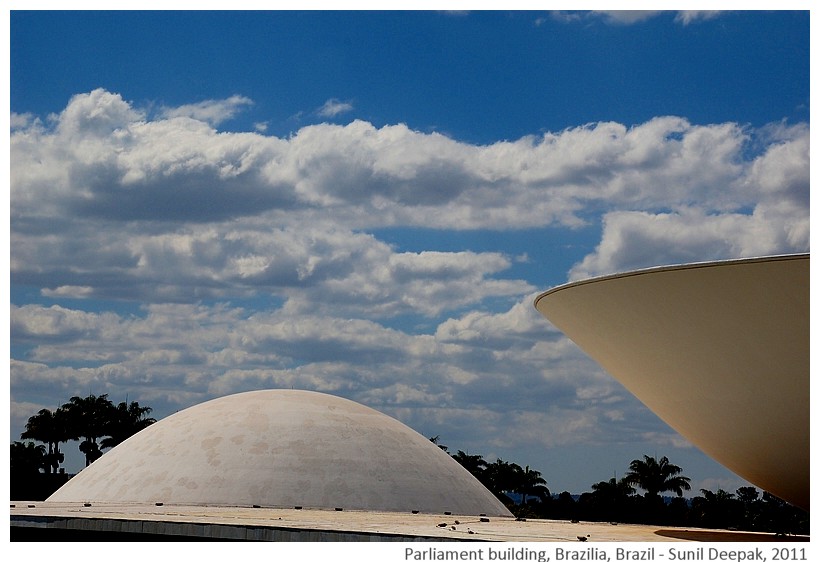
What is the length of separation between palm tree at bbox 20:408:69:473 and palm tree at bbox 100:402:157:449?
8.52ft

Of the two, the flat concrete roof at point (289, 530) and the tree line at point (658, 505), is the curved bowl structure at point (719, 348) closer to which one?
the flat concrete roof at point (289, 530)

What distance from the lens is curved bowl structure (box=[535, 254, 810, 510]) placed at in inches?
683

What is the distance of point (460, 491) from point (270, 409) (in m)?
7.22

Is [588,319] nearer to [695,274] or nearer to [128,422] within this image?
[695,274]

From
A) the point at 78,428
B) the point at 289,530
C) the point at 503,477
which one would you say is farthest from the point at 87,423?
the point at 289,530

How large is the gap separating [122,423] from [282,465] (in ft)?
125

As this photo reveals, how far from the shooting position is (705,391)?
19.2 metres

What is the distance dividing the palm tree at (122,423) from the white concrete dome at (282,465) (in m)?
31.4

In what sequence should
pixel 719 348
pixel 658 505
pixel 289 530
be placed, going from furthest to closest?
pixel 658 505 < pixel 289 530 < pixel 719 348

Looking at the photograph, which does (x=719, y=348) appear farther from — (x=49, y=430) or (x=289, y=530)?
(x=49, y=430)

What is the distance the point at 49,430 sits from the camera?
66562mm

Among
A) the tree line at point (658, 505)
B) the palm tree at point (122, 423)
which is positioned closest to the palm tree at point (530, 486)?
the tree line at point (658, 505)
